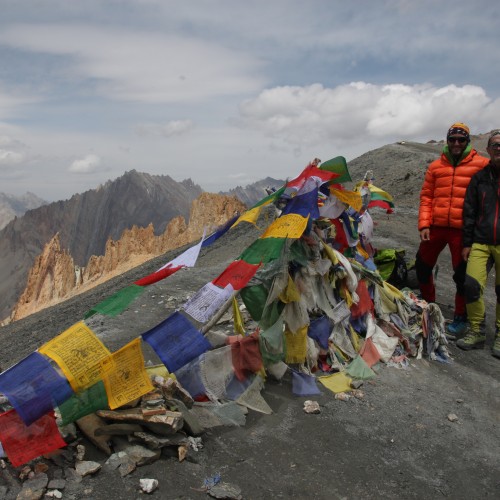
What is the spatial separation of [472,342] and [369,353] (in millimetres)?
1357

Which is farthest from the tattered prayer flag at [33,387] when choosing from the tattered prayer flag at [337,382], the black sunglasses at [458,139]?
the black sunglasses at [458,139]

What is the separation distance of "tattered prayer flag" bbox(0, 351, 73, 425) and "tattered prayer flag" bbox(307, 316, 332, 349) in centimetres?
233

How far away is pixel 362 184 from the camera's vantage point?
6.49m

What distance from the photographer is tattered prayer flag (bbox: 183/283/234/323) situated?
3619 mm

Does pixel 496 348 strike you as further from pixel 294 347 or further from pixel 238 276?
pixel 238 276

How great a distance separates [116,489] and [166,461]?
354mm

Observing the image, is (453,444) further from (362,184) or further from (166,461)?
(362,184)

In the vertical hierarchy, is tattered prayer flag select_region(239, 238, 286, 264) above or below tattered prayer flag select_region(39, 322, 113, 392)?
above

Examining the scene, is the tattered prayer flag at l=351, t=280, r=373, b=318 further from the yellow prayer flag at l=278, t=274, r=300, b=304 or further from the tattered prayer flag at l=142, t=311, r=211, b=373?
the tattered prayer flag at l=142, t=311, r=211, b=373

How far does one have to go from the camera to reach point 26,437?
2.86 meters

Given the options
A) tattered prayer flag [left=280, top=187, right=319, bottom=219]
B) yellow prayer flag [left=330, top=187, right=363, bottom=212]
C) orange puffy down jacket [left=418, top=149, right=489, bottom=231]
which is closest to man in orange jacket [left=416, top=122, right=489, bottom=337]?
orange puffy down jacket [left=418, top=149, right=489, bottom=231]

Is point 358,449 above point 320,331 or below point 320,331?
below

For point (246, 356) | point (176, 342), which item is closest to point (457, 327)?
point (246, 356)

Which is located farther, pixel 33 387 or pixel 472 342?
pixel 472 342
